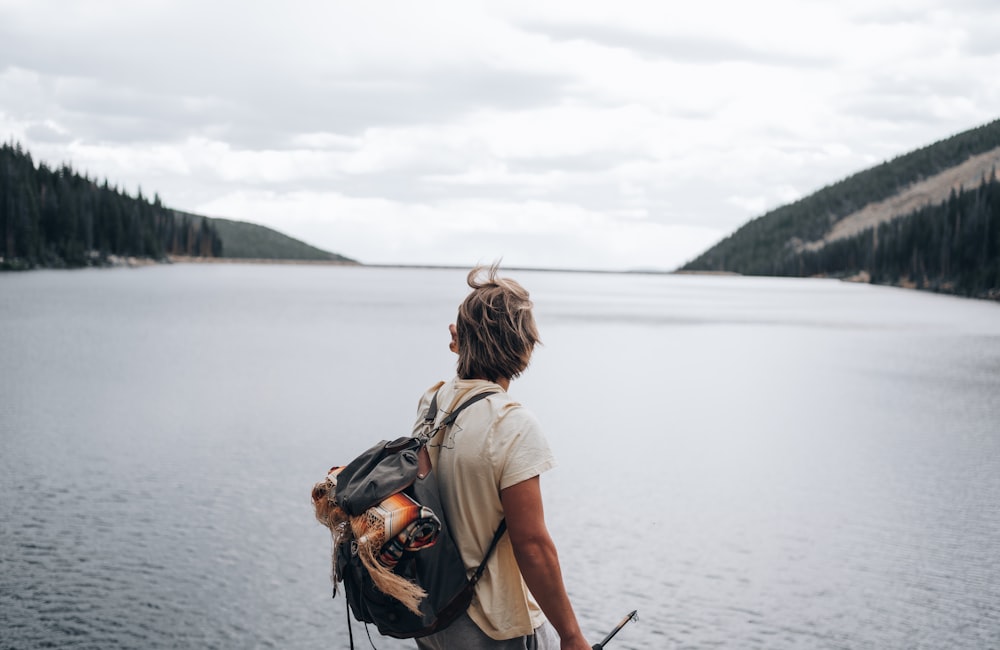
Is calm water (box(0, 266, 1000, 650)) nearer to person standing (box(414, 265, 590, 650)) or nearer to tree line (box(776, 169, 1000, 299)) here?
person standing (box(414, 265, 590, 650))

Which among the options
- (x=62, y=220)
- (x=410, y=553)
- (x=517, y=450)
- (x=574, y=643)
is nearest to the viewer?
(x=517, y=450)

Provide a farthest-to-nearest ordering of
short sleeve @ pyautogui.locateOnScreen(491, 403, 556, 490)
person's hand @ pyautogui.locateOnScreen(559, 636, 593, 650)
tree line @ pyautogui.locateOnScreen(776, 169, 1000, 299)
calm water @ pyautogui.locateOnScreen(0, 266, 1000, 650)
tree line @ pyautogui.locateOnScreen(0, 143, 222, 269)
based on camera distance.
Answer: tree line @ pyautogui.locateOnScreen(0, 143, 222, 269) → tree line @ pyautogui.locateOnScreen(776, 169, 1000, 299) → calm water @ pyautogui.locateOnScreen(0, 266, 1000, 650) → person's hand @ pyautogui.locateOnScreen(559, 636, 593, 650) → short sleeve @ pyautogui.locateOnScreen(491, 403, 556, 490)

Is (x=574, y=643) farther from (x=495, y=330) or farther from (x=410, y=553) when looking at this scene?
(x=495, y=330)

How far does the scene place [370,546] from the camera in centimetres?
348

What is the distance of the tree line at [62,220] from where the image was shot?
12525cm

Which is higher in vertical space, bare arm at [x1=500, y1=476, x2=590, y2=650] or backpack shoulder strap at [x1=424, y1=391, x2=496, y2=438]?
backpack shoulder strap at [x1=424, y1=391, x2=496, y2=438]

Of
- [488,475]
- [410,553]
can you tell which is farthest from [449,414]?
[410,553]

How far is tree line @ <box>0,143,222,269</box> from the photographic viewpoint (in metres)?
125

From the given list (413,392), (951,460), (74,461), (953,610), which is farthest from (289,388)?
(953,610)

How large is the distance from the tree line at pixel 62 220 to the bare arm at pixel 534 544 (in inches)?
5078

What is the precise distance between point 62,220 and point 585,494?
467 ft

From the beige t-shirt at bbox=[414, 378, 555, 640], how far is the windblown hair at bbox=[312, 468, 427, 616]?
0.93ft

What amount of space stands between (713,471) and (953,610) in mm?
6426

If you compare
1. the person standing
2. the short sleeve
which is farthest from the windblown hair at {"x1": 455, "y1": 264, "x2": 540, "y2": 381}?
the short sleeve
